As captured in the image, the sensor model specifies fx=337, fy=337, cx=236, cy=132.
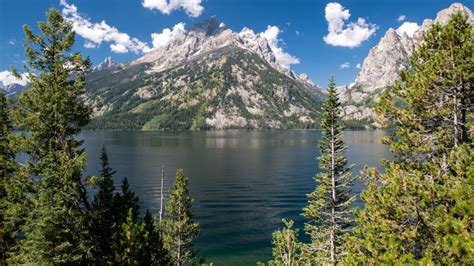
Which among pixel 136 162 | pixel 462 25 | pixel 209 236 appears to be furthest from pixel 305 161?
pixel 462 25

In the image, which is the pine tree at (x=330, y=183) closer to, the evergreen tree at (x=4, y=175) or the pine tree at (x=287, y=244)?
the pine tree at (x=287, y=244)

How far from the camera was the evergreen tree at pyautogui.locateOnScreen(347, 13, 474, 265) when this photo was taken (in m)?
16.0

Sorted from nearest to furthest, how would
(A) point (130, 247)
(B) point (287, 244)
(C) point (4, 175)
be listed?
(A) point (130, 247) < (B) point (287, 244) < (C) point (4, 175)

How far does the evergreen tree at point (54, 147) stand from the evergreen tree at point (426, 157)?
1780 centimetres

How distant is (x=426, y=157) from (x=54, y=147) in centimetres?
2403

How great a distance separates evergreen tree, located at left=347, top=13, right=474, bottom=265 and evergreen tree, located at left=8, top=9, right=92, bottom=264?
58.4ft

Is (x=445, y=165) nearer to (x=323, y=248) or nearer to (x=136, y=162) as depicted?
(x=323, y=248)

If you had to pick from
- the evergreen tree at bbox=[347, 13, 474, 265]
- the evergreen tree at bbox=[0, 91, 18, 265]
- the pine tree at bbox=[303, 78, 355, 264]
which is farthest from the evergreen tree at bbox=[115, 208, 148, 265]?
the pine tree at bbox=[303, 78, 355, 264]

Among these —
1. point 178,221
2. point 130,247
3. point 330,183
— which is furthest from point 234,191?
point 130,247

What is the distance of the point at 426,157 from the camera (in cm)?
2072

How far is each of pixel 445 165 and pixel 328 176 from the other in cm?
2030

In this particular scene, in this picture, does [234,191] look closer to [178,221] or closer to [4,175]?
[178,221]

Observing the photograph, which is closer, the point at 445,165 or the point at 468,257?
the point at 468,257

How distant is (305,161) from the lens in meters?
173
